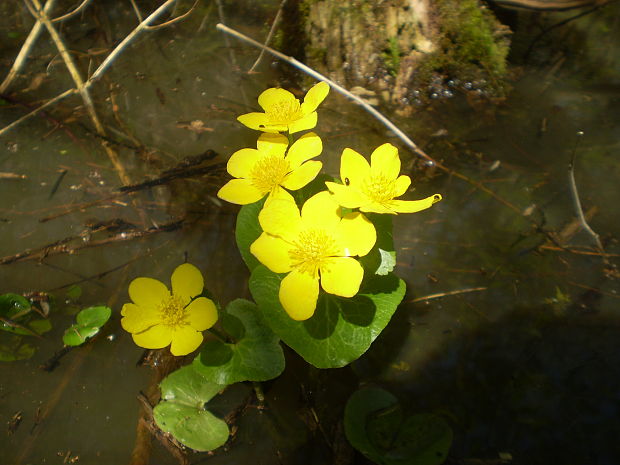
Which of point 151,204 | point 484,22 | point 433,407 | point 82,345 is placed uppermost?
point 484,22

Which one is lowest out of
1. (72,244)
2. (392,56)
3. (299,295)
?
(72,244)

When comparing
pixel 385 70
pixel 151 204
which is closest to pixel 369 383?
pixel 151 204

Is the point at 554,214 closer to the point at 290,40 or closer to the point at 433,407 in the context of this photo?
the point at 433,407

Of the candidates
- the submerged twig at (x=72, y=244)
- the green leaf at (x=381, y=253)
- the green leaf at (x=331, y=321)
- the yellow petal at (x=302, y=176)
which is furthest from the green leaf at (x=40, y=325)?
the green leaf at (x=381, y=253)

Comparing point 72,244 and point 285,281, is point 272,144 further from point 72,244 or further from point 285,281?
point 72,244

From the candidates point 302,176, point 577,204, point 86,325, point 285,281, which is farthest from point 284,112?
point 577,204

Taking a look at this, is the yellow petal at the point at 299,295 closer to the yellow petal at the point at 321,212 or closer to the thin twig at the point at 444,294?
the yellow petal at the point at 321,212
